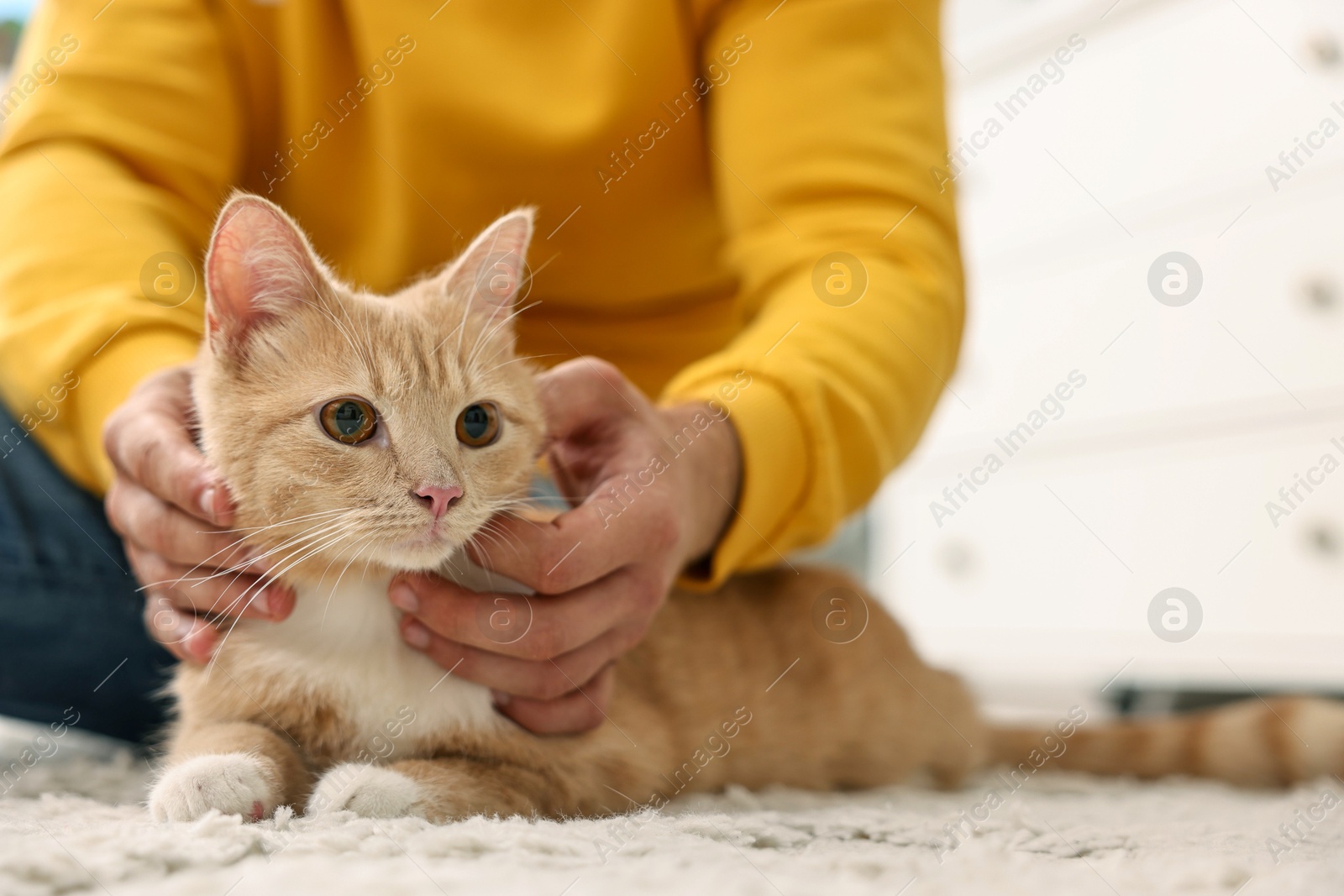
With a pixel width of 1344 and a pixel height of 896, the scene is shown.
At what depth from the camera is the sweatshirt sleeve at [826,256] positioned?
136 centimetres

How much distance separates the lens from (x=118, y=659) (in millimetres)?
1554

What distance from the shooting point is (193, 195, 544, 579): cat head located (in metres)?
1.01

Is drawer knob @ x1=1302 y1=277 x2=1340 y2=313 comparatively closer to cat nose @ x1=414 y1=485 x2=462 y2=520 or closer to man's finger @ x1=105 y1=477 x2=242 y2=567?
cat nose @ x1=414 y1=485 x2=462 y2=520

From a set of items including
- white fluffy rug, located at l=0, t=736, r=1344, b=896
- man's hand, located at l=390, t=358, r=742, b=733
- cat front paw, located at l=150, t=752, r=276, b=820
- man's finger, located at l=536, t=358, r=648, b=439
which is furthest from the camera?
man's finger, located at l=536, t=358, r=648, b=439

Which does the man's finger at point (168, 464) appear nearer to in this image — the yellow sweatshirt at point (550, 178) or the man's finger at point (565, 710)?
the yellow sweatshirt at point (550, 178)

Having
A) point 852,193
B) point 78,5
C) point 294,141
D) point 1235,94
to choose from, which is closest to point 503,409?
point 852,193

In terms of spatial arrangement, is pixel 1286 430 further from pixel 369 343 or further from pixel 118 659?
pixel 118 659

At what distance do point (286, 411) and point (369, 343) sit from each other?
0.38 feet

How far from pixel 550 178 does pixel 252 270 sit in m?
0.76

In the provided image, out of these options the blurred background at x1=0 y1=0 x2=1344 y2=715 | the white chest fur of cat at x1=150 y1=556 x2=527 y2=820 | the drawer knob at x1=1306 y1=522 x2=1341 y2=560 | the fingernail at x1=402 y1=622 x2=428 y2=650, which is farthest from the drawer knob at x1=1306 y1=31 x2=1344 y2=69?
the fingernail at x1=402 y1=622 x2=428 y2=650

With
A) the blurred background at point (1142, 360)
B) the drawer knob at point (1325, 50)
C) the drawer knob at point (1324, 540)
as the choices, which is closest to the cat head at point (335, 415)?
the blurred background at point (1142, 360)

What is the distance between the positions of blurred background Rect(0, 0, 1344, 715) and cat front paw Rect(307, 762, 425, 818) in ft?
5.04

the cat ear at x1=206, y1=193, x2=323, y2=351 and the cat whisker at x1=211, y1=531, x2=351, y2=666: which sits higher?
the cat ear at x1=206, y1=193, x2=323, y2=351

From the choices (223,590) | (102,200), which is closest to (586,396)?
(223,590)
